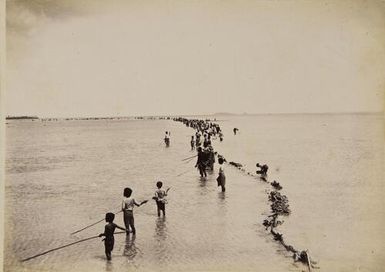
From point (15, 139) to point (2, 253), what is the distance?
1104 millimetres

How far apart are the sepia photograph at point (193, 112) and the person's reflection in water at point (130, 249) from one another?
28 millimetres

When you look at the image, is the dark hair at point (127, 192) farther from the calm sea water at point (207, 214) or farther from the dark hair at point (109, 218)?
the dark hair at point (109, 218)

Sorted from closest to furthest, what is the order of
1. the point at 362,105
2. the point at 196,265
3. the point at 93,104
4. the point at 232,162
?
1. the point at 196,265
2. the point at 362,105
3. the point at 93,104
4. the point at 232,162

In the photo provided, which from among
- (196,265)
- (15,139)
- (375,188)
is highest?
(15,139)

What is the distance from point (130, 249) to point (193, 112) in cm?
165

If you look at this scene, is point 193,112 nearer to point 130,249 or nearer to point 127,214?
point 127,214

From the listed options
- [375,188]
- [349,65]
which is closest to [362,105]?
[349,65]

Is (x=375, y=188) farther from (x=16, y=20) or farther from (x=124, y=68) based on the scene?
(x=16, y=20)

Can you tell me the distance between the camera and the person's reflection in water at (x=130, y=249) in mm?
4438

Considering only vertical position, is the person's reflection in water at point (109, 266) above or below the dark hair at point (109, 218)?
below

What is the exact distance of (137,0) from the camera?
4.83 metres

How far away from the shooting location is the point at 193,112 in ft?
17.6

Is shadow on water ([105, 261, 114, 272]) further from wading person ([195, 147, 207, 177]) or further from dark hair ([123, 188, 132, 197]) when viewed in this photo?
wading person ([195, 147, 207, 177])

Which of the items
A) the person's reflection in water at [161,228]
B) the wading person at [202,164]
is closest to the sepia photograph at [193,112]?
the person's reflection in water at [161,228]
